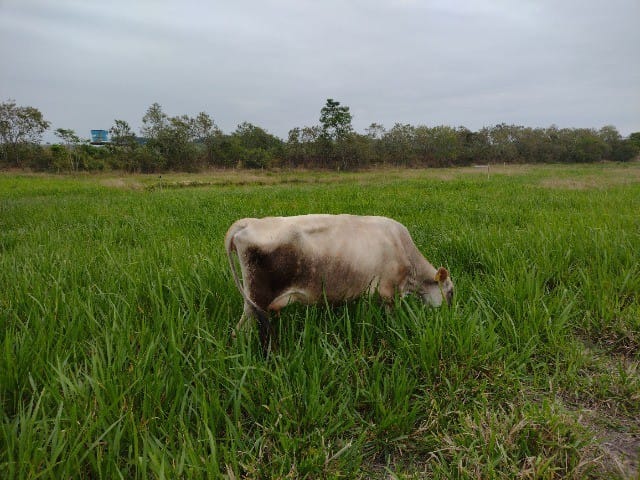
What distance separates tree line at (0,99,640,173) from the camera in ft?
126

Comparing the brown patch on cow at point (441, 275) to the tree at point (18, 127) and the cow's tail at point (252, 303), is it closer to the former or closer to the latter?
the cow's tail at point (252, 303)

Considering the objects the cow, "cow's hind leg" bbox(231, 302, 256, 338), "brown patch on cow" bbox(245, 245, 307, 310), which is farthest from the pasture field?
"brown patch on cow" bbox(245, 245, 307, 310)

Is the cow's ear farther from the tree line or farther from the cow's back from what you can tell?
the tree line

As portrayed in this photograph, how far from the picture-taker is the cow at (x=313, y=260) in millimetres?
1813

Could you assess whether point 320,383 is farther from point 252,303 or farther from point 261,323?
point 252,303

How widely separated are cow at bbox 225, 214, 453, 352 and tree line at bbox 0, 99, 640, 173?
43.8 metres

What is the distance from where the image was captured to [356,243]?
6.74 ft

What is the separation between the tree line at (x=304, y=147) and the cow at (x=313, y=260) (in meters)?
43.8

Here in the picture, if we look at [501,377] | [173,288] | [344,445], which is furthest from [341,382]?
[173,288]

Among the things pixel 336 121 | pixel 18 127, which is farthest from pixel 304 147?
pixel 18 127

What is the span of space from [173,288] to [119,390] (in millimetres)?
1172

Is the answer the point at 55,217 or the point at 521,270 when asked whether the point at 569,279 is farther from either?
the point at 55,217

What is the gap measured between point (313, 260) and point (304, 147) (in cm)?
4638

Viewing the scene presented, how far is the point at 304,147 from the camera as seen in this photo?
1833 inches
